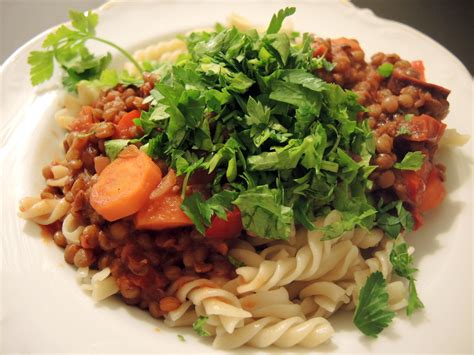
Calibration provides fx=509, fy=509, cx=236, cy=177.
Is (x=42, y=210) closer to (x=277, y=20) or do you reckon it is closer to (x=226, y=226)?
(x=226, y=226)

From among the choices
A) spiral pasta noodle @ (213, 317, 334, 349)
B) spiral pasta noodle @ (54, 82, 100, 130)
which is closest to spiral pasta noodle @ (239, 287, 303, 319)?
spiral pasta noodle @ (213, 317, 334, 349)

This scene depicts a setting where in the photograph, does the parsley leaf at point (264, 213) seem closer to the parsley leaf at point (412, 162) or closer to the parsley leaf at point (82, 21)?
the parsley leaf at point (412, 162)

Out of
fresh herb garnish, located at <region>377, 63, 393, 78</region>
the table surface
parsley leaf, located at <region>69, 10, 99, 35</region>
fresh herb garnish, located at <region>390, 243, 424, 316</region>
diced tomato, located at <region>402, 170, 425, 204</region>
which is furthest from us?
the table surface

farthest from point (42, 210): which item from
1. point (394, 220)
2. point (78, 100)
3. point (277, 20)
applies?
point (394, 220)

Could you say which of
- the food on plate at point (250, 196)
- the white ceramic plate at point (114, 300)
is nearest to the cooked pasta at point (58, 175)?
the food on plate at point (250, 196)

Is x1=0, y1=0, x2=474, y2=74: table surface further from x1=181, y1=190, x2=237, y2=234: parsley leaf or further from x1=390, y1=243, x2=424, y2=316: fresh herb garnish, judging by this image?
x1=181, y1=190, x2=237, y2=234: parsley leaf

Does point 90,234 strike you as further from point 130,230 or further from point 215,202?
point 215,202
